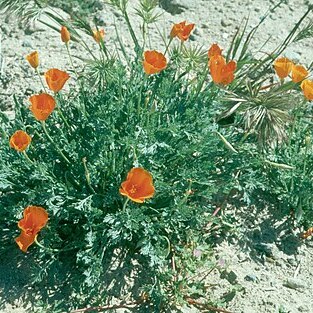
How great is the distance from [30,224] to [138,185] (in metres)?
0.46

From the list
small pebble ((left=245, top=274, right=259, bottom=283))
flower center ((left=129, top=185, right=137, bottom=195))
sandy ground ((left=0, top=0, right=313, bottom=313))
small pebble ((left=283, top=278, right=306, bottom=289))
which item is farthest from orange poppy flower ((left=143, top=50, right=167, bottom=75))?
small pebble ((left=283, top=278, right=306, bottom=289))

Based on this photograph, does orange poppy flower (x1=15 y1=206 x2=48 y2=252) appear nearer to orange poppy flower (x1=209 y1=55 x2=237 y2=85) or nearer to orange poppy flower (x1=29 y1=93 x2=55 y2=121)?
orange poppy flower (x1=29 y1=93 x2=55 y2=121)

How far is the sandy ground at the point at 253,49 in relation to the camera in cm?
336

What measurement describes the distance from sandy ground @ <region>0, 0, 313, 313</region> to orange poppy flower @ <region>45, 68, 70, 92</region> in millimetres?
908

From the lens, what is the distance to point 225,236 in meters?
3.60

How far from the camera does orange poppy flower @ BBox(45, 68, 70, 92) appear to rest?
119 inches

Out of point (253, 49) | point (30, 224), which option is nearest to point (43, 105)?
point (30, 224)

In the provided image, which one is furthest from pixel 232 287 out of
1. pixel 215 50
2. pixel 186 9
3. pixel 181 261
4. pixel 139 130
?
pixel 186 9

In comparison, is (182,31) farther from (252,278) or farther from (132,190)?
(252,278)

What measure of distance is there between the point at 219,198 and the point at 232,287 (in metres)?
0.55

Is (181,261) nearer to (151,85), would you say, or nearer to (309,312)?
(309,312)

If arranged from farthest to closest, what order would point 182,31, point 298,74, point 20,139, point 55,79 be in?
point 182,31 < point 298,74 < point 55,79 < point 20,139

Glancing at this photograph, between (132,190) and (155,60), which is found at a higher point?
(155,60)

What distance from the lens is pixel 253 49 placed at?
5.07m
